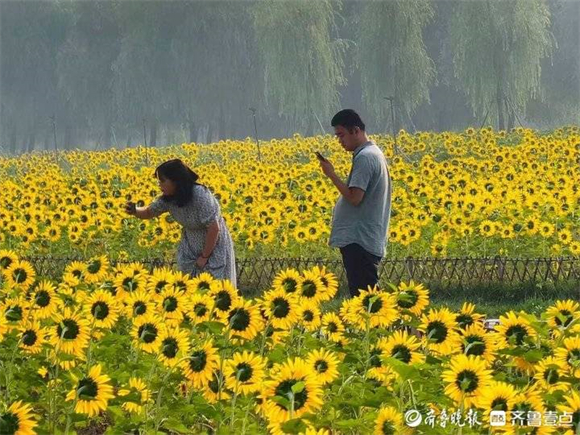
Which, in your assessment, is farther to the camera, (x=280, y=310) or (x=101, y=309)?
(x=101, y=309)

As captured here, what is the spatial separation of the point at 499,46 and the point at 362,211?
23.0 meters

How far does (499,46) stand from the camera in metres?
29.0

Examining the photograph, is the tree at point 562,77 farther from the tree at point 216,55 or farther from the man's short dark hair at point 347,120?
the man's short dark hair at point 347,120

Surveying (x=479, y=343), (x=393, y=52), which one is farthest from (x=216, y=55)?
(x=479, y=343)

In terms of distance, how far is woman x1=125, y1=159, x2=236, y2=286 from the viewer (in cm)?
670

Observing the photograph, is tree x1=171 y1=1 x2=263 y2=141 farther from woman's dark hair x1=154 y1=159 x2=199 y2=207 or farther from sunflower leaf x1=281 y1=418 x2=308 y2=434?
sunflower leaf x1=281 y1=418 x2=308 y2=434

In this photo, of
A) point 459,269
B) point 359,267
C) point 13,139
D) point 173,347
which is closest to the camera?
point 173,347

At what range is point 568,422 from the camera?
125 inches

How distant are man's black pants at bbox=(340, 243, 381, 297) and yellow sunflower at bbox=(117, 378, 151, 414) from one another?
318 cm

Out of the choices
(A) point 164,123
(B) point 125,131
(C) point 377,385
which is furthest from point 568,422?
(B) point 125,131

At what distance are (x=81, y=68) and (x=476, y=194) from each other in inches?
1586

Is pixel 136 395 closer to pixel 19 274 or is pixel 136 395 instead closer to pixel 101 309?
pixel 101 309

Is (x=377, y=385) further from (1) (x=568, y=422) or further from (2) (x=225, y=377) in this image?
(1) (x=568, y=422)

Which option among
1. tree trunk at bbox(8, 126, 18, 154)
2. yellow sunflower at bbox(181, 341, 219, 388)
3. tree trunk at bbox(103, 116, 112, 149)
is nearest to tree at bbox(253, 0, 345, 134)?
tree trunk at bbox(103, 116, 112, 149)
